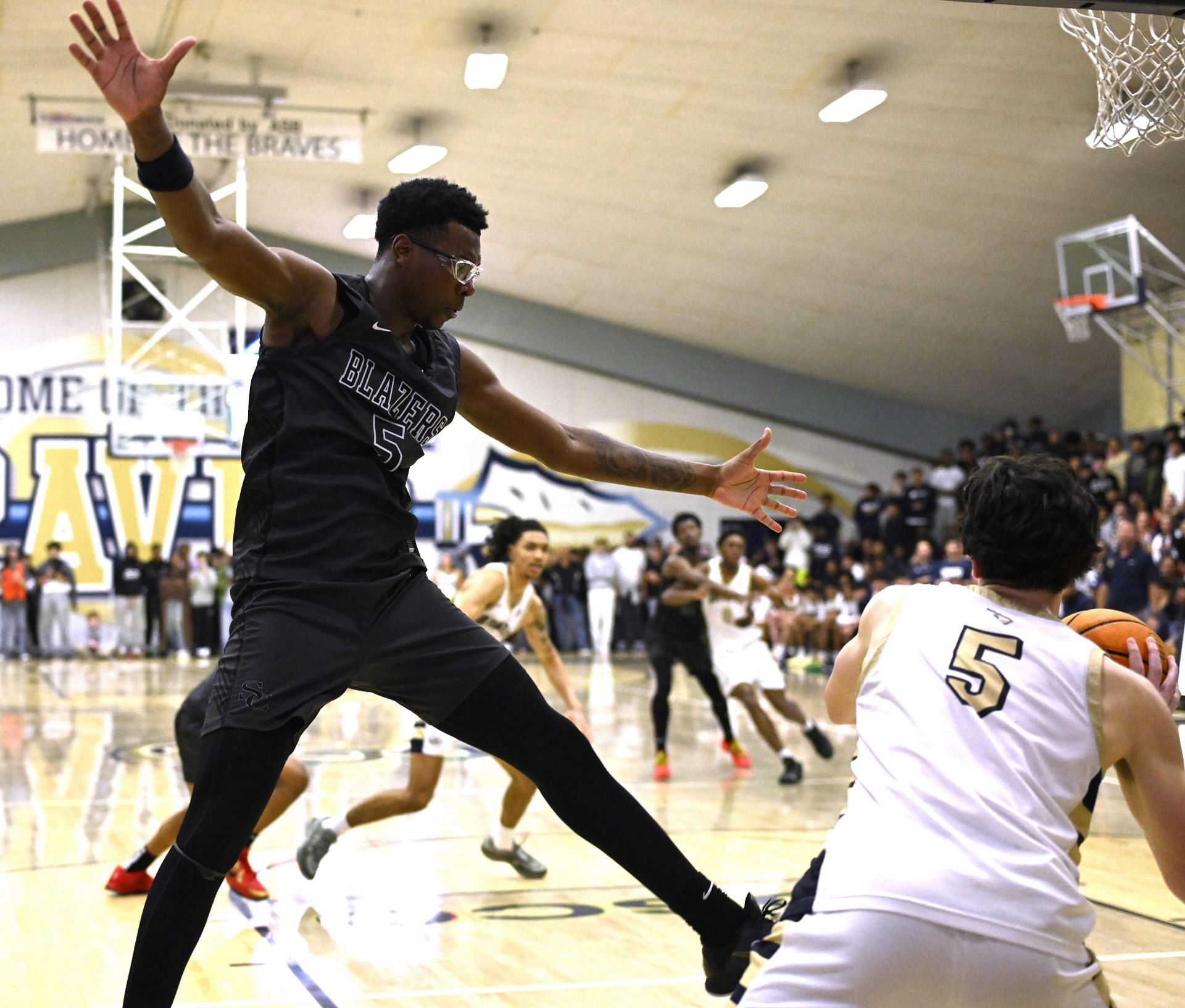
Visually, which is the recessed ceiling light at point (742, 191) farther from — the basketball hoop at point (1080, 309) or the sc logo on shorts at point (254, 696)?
the sc logo on shorts at point (254, 696)

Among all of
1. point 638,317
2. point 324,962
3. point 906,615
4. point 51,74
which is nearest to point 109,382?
point 51,74

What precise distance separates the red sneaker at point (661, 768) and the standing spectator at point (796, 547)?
14262 millimetres

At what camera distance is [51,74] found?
15859 millimetres

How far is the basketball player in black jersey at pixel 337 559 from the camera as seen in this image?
2746mm

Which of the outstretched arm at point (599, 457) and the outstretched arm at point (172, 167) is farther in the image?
the outstretched arm at point (599, 457)

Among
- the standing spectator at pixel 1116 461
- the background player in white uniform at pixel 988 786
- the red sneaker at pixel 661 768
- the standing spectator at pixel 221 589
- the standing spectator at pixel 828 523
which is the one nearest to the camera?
the background player in white uniform at pixel 988 786

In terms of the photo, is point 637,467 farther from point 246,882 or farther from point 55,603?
point 55,603

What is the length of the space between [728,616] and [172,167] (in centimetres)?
781

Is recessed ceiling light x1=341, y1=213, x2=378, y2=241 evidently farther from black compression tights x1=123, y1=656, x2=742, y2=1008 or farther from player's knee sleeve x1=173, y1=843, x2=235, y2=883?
player's knee sleeve x1=173, y1=843, x2=235, y2=883

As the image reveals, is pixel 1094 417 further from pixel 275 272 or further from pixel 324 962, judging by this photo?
pixel 275 272

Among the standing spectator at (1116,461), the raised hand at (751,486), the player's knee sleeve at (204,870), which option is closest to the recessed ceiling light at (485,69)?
the standing spectator at (1116,461)

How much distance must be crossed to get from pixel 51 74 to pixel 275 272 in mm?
14872

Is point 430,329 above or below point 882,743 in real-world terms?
above

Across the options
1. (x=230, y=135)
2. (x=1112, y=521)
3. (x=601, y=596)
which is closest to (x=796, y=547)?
(x=601, y=596)
